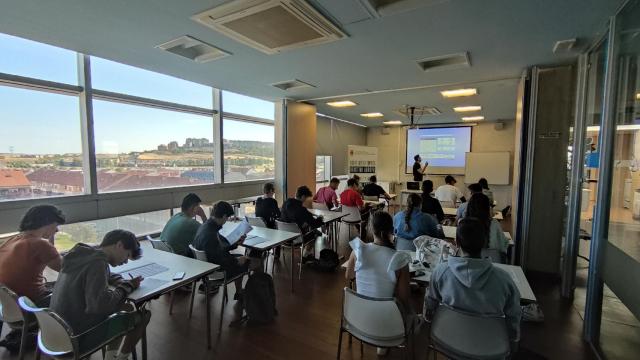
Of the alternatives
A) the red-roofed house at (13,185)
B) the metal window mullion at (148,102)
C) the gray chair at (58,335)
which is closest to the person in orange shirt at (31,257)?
the gray chair at (58,335)

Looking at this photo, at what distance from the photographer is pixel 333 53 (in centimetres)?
364

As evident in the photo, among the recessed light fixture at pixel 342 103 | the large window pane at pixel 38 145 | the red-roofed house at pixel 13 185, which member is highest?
the recessed light fixture at pixel 342 103

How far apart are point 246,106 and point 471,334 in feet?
20.9

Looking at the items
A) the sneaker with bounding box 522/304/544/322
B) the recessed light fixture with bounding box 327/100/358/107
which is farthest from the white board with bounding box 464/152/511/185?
the sneaker with bounding box 522/304/544/322

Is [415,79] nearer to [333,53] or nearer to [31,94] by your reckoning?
[333,53]

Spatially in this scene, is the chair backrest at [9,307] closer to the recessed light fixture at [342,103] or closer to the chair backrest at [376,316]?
the chair backrest at [376,316]

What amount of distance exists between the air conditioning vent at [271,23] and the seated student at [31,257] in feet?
6.92

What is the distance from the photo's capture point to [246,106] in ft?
22.4

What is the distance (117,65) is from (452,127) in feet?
31.7

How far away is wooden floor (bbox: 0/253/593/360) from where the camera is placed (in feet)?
7.91

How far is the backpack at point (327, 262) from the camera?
4156 mm

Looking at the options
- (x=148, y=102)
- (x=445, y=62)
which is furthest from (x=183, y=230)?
(x=445, y=62)

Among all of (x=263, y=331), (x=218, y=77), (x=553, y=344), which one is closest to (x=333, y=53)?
(x=218, y=77)

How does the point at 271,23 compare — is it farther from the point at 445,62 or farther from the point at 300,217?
the point at 445,62
